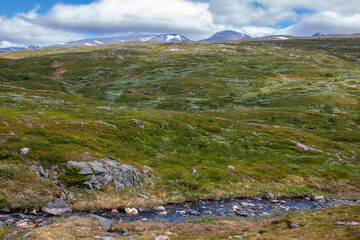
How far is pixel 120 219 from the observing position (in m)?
14.1

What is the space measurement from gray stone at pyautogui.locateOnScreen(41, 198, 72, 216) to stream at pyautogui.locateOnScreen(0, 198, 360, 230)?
0.99 ft

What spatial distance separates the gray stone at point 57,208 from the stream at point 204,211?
303 millimetres

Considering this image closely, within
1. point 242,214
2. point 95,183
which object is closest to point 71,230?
point 95,183

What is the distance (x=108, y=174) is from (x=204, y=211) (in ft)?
24.6

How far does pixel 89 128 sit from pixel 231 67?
129 m

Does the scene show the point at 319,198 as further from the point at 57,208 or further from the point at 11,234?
the point at 11,234

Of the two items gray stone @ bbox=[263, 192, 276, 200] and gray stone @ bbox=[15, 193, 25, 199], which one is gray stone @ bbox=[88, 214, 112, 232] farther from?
gray stone @ bbox=[263, 192, 276, 200]

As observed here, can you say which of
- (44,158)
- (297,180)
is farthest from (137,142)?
(297,180)

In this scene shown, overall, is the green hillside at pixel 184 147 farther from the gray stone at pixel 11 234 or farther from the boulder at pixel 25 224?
the gray stone at pixel 11 234

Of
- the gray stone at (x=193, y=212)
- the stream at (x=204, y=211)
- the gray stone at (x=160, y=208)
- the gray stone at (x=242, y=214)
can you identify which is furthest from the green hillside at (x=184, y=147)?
the gray stone at (x=242, y=214)

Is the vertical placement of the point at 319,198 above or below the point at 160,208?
below

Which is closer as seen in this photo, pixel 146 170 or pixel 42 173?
pixel 42 173

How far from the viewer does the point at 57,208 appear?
13.7 m

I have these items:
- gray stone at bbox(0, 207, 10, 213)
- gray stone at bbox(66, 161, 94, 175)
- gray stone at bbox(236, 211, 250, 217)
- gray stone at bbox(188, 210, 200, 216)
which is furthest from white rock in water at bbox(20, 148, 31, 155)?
gray stone at bbox(236, 211, 250, 217)
